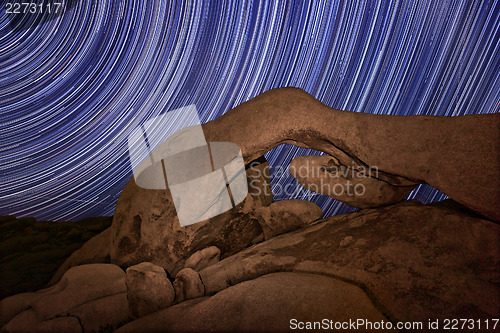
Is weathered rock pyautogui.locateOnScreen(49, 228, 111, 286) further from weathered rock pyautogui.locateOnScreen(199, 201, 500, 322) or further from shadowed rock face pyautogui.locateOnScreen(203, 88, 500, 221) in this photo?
shadowed rock face pyautogui.locateOnScreen(203, 88, 500, 221)

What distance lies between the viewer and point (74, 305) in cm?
316

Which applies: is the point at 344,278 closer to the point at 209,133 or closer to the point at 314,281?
the point at 314,281

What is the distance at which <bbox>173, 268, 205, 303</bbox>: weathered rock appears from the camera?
302 cm

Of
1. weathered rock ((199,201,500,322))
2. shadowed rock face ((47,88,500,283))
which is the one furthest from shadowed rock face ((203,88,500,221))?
weathered rock ((199,201,500,322))

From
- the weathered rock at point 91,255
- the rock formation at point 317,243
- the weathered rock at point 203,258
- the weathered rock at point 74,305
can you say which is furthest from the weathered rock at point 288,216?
the weathered rock at point 91,255

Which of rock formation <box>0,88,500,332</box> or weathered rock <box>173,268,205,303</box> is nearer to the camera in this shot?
rock formation <box>0,88,500,332</box>

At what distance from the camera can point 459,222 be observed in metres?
2.73

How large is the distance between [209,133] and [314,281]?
90.5 inches

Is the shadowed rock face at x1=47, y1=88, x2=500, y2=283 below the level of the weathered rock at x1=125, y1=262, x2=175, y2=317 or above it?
above

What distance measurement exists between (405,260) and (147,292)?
2447 millimetres

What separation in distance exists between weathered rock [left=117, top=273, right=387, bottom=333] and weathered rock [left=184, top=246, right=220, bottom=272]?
91 cm

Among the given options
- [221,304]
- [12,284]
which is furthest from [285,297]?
[12,284]
